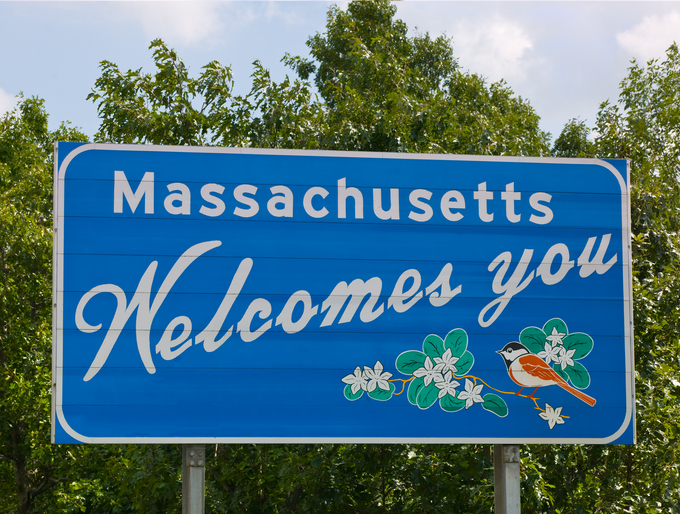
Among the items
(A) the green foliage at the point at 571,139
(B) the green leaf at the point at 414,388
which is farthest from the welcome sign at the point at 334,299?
(A) the green foliage at the point at 571,139

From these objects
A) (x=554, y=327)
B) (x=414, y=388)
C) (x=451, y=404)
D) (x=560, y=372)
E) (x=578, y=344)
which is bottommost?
(x=451, y=404)

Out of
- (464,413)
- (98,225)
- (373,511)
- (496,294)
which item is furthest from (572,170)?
(373,511)

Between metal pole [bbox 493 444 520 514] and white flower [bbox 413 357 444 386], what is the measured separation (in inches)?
29.4

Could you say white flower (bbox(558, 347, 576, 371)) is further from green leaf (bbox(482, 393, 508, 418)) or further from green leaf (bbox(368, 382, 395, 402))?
green leaf (bbox(368, 382, 395, 402))

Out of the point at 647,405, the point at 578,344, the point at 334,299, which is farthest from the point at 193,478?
the point at 647,405

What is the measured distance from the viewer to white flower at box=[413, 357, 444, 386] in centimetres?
498

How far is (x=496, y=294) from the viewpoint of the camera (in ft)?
16.8

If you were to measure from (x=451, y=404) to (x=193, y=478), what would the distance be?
1.99 m

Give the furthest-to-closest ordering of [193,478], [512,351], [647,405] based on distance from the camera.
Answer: [647,405] → [512,351] → [193,478]

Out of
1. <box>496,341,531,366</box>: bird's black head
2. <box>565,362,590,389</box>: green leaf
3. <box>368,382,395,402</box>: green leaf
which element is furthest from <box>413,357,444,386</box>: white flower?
<box>565,362,590,389</box>: green leaf

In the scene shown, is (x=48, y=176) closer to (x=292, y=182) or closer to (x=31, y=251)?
(x=31, y=251)

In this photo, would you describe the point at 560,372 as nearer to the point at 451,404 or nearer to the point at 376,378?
the point at 451,404

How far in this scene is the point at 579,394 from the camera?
5.05 metres

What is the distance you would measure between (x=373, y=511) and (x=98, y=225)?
15.9 ft
